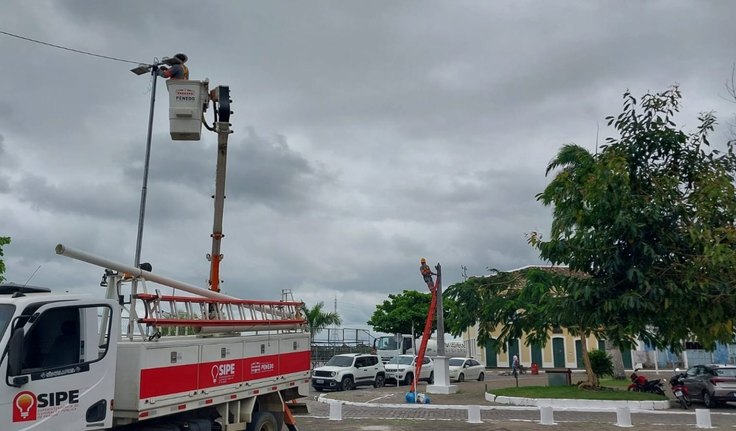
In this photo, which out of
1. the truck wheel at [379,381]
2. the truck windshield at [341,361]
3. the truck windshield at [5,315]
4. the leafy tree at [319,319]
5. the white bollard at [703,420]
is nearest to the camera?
the truck windshield at [5,315]

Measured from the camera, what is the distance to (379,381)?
3312cm

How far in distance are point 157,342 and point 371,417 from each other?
11345mm

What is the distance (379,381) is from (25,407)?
28.0m

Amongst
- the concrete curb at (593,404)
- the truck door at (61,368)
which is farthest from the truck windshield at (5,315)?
the concrete curb at (593,404)

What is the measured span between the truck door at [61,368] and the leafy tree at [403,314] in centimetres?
4680

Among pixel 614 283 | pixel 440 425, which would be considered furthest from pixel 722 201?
pixel 440 425

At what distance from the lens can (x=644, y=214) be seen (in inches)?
477

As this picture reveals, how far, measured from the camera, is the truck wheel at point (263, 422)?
10.5 meters

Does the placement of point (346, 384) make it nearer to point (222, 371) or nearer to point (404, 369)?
point (404, 369)

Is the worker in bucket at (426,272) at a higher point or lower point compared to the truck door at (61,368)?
higher

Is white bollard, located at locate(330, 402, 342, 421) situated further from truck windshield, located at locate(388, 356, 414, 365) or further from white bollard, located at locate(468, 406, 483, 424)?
truck windshield, located at locate(388, 356, 414, 365)

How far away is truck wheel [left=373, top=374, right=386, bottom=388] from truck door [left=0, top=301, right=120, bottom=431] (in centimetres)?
2643

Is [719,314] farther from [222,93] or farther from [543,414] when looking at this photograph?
[222,93]

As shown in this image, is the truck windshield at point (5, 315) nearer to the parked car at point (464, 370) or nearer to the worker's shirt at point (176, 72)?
the worker's shirt at point (176, 72)
